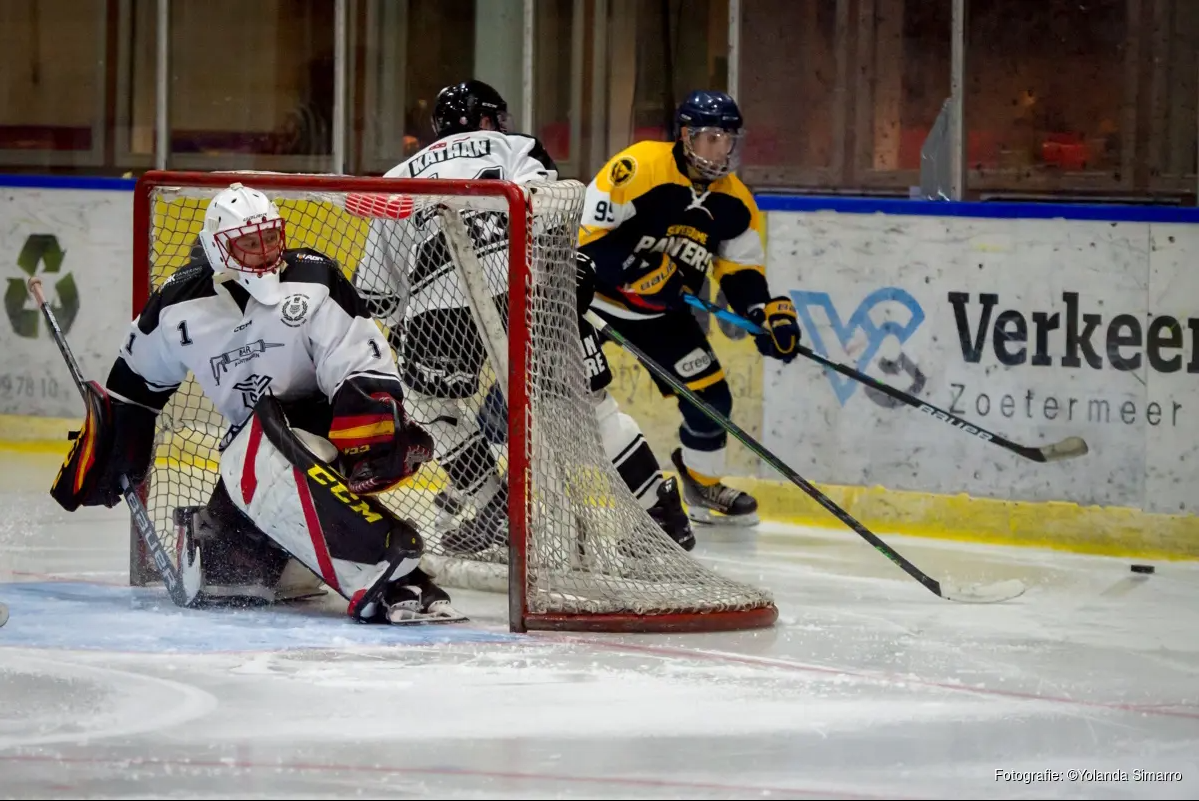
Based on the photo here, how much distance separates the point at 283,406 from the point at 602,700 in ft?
3.26

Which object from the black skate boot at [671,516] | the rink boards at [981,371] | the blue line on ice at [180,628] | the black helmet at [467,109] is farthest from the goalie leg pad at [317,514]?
the rink boards at [981,371]

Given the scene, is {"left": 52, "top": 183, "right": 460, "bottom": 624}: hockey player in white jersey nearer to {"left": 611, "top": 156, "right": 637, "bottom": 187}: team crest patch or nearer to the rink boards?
{"left": 611, "top": 156, "right": 637, "bottom": 187}: team crest patch

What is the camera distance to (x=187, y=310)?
364cm

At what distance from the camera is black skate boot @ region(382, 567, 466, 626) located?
3648 millimetres

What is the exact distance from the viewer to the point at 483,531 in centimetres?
421

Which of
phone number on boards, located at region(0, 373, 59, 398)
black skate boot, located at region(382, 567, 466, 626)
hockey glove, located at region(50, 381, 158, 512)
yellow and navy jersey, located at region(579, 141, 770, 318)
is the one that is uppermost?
yellow and navy jersey, located at region(579, 141, 770, 318)

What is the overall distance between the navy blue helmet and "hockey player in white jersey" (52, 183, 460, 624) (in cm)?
135

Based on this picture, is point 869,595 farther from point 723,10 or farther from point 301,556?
point 723,10

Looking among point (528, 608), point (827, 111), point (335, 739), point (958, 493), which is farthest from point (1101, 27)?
point (335, 739)

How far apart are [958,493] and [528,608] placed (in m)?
1.81

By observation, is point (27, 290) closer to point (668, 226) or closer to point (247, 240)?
point (668, 226)

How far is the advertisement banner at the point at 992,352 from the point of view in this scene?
4.77 meters

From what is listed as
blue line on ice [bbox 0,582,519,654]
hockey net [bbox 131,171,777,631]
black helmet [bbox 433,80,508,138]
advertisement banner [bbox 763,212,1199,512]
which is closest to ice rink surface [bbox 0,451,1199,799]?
blue line on ice [bbox 0,582,519,654]

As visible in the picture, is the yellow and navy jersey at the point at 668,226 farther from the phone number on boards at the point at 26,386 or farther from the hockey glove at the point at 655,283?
the phone number on boards at the point at 26,386
